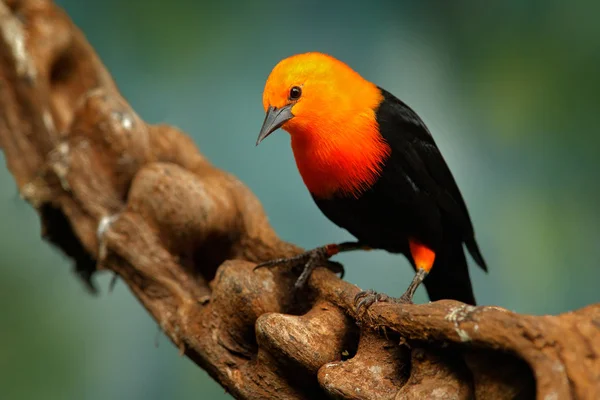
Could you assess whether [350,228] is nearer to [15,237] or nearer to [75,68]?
[75,68]

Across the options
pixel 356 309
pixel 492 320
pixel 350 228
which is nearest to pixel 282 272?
pixel 350 228

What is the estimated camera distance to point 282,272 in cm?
262

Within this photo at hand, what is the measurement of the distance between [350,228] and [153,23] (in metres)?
2.21

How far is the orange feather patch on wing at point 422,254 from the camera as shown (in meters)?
2.53

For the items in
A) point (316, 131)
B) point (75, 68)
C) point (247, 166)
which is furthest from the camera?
point (247, 166)

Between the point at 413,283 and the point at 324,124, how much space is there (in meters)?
0.66

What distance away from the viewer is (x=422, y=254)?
100.0 inches

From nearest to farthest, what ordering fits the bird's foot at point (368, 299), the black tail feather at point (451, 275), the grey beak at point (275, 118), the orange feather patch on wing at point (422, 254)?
the bird's foot at point (368, 299) < the grey beak at point (275, 118) < the orange feather patch on wing at point (422, 254) < the black tail feather at point (451, 275)

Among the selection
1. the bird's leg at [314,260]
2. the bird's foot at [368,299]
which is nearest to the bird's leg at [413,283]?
the bird's foot at [368,299]

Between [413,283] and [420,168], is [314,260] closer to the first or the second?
[413,283]

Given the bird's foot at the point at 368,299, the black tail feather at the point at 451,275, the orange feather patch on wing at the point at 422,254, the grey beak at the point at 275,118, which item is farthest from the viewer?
the black tail feather at the point at 451,275

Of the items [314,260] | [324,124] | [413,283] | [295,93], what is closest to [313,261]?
[314,260]

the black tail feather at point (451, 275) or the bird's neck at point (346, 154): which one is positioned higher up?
the bird's neck at point (346, 154)

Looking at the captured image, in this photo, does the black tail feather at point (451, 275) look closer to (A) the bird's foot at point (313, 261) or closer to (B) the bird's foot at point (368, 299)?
(A) the bird's foot at point (313, 261)
